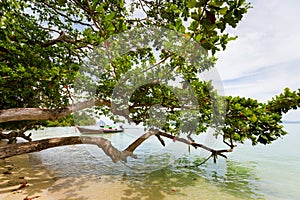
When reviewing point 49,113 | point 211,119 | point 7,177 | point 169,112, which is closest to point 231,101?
point 211,119

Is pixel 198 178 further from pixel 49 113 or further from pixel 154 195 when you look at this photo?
pixel 49 113

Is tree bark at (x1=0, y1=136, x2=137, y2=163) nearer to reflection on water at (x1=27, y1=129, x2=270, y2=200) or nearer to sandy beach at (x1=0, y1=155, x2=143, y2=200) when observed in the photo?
sandy beach at (x1=0, y1=155, x2=143, y2=200)

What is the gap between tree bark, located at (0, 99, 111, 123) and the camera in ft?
→ 15.6

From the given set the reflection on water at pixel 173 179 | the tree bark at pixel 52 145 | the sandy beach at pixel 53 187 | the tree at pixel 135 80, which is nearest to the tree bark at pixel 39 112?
the tree at pixel 135 80

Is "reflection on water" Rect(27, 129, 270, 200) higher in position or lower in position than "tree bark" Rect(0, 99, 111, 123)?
lower

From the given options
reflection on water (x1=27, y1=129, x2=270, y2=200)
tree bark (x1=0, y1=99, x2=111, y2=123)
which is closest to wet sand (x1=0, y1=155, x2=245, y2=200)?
reflection on water (x1=27, y1=129, x2=270, y2=200)

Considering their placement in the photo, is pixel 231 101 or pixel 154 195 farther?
pixel 154 195

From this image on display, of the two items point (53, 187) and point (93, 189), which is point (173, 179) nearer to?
point (93, 189)

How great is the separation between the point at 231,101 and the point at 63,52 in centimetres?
577

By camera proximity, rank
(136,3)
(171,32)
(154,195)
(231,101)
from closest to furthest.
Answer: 1. (171,32)
2. (231,101)
3. (154,195)
4. (136,3)

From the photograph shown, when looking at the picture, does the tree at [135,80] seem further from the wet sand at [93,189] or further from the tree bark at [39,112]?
the wet sand at [93,189]

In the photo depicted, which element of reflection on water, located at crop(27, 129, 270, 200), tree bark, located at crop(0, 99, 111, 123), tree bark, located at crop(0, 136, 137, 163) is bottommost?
reflection on water, located at crop(27, 129, 270, 200)

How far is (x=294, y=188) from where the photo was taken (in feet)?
22.5

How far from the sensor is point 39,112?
16.9ft
